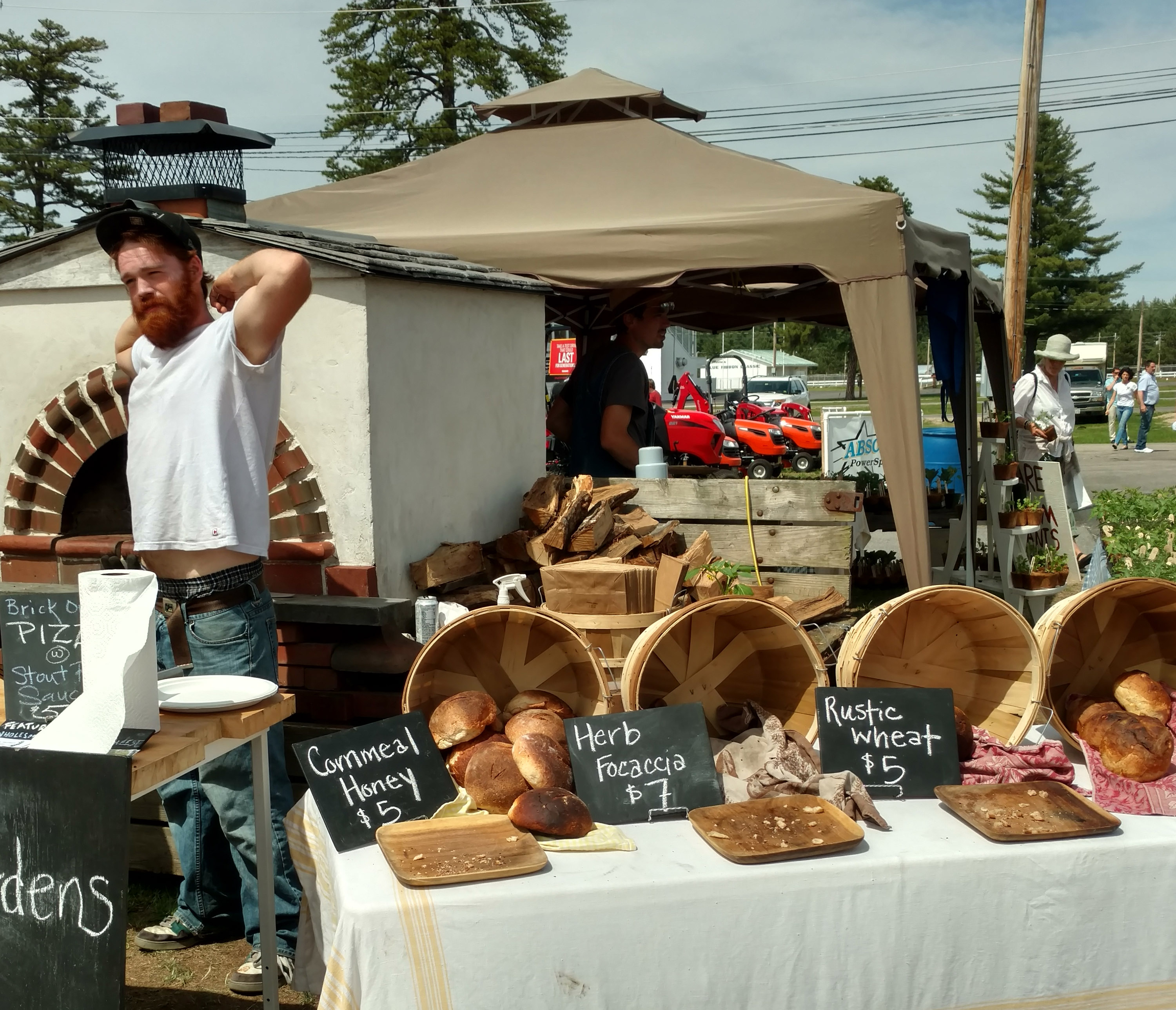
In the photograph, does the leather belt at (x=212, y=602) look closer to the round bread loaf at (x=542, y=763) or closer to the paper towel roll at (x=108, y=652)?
the paper towel roll at (x=108, y=652)

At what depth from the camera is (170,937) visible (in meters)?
2.97

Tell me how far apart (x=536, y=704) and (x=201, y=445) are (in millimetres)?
986

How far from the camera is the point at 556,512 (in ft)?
14.0

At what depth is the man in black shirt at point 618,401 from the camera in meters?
5.32

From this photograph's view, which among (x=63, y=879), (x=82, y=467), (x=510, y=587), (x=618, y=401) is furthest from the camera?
(x=618, y=401)

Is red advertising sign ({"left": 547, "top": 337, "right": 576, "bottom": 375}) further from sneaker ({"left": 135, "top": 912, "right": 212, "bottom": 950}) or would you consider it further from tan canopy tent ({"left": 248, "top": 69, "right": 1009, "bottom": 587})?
sneaker ({"left": 135, "top": 912, "right": 212, "bottom": 950})

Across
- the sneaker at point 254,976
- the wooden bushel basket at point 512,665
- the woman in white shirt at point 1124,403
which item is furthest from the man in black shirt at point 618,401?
the woman in white shirt at point 1124,403

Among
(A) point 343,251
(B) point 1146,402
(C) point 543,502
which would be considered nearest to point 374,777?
(A) point 343,251

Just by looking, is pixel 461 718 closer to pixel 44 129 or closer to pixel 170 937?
pixel 170 937

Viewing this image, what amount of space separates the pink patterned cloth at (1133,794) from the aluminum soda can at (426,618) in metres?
2.05

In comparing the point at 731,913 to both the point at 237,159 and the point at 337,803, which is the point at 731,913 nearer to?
the point at 337,803

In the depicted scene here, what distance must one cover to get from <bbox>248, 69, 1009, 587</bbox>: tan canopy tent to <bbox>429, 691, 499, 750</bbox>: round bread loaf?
276 cm

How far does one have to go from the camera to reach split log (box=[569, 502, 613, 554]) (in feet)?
13.8

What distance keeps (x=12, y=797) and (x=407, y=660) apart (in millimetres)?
1533
